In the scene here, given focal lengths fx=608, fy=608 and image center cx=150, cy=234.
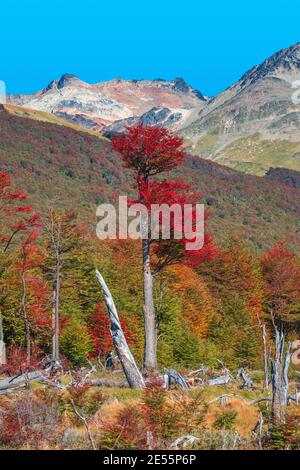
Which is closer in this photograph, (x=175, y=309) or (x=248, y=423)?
(x=248, y=423)

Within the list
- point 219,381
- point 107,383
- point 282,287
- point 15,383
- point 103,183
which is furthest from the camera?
point 103,183

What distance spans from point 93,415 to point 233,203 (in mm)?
145255

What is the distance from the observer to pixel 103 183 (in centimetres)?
14438

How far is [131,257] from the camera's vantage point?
187 feet

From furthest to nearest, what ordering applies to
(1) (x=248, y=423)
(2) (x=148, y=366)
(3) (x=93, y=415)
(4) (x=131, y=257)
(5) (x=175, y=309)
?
(4) (x=131, y=257) < (5) (x=175, y=309) < (2) (x=148, y=366) < (1) (x=248, y=423) < (3) (x=93, y=415)

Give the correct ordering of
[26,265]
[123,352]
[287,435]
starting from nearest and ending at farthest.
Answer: [287,435]
[123,352]
[26,265]

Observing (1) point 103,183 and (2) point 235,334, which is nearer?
(2) point 235,334

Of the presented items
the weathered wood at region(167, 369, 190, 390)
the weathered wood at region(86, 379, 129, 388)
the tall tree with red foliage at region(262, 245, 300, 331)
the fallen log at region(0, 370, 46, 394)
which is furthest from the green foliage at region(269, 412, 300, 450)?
the tall tree with red foliage at region(262, 245, 300, 331)

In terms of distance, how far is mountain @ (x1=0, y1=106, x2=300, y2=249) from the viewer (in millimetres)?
120812

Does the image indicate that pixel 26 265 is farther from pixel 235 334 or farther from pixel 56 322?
pixel 235 334

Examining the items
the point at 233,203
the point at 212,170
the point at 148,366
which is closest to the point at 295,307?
the point at 148,366

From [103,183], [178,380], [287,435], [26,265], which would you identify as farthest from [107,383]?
[103,183]
